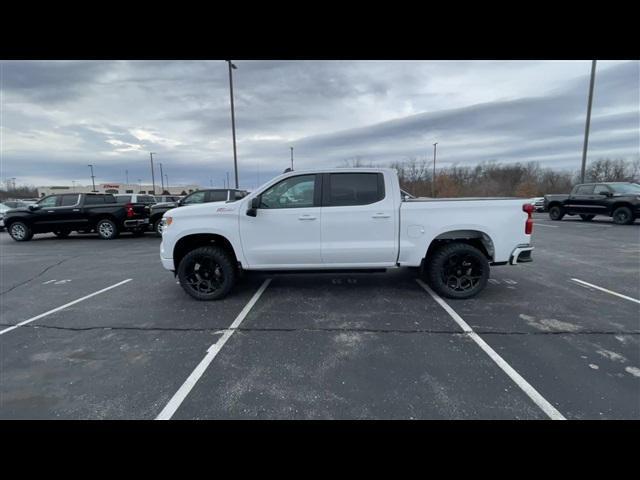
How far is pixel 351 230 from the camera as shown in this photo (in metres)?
4.26

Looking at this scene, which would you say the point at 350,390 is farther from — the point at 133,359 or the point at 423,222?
the point at 423,222

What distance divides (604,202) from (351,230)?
16.2 meters

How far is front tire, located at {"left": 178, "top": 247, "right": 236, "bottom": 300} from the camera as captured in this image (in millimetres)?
4426

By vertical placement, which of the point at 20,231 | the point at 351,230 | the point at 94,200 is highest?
the point at 94,200

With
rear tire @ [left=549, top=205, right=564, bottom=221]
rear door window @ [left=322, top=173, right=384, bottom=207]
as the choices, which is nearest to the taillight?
rear door window @ [left=322, top=173, right=384, bottom=207]

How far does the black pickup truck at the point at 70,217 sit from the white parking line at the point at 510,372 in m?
12.2

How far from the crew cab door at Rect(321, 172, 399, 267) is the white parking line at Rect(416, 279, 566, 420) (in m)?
1.20

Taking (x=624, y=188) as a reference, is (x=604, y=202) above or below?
below

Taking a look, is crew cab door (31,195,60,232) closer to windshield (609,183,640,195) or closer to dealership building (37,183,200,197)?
windshield (609,183,640,195)

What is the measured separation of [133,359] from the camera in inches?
116

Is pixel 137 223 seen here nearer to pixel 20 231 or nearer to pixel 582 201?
pixel 20 231

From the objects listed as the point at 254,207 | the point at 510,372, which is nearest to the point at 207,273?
the point at 254,207
